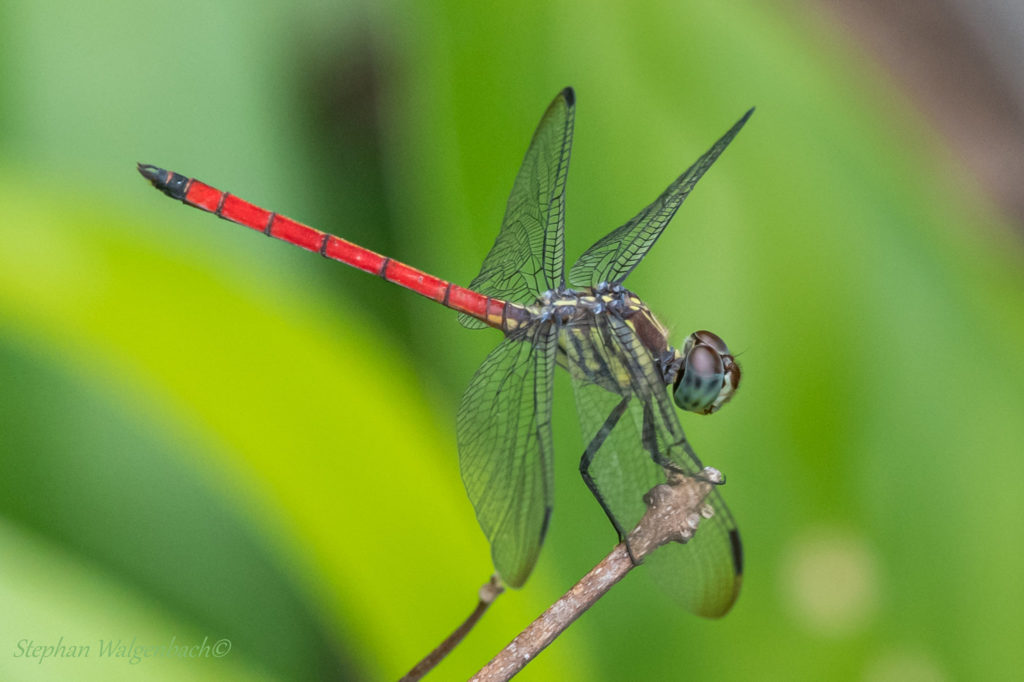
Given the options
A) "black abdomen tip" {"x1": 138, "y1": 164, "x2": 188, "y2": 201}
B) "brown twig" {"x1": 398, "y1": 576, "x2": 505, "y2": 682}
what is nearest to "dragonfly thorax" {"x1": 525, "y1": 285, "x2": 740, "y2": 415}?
"brown twig" {"x1": 398, "y1": 576, "x2": 505, "y2": 682}

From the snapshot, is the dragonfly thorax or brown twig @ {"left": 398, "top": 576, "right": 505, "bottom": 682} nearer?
brown twig @ {"left": 398, "top": 576, "right": 505, "bottom": 682}

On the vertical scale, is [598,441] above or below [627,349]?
below

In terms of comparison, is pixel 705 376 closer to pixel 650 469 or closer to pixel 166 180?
pixel 650 469

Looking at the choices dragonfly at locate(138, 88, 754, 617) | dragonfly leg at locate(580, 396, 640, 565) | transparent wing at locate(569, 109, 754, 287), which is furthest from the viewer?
transparent wing at locate(569, 109, 754, 287)

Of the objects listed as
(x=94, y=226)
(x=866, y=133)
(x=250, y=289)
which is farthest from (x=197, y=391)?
(x=866, y=133)

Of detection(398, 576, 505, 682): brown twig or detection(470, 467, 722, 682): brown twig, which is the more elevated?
detection(470, 467, 722, 682): brown twig

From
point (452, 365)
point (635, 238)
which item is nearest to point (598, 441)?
point (635, 238)

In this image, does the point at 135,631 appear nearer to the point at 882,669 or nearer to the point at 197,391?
the point at 197,391

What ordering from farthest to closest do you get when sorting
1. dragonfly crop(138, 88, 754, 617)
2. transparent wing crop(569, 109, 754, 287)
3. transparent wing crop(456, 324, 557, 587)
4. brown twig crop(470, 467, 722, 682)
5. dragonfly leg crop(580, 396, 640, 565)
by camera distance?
transparent wing crop(569, 109, 754, 287) < dragonfly leg crop(580, 396, 640, 565) < dragonfly crop(138, 88, 754, 617) < transparent wing crop(456, 324, 557, 587) < brown twig crop(470, 467, 722, 682)

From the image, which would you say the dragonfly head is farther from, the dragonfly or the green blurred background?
the green blurred background
